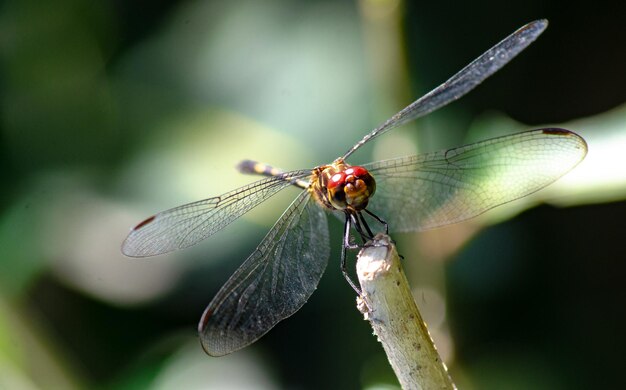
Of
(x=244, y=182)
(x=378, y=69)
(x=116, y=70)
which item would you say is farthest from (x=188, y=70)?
(x=378, y=69)

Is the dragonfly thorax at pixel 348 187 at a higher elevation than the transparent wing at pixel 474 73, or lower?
lower

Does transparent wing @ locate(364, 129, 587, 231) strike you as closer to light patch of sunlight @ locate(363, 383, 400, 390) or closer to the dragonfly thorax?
the dragonfly thorax

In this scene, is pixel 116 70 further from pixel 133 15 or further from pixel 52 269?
pixel 52 269

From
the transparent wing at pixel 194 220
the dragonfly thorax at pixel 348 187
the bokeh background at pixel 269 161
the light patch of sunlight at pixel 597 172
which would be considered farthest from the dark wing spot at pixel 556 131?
the transparent wing at pixel 194 220

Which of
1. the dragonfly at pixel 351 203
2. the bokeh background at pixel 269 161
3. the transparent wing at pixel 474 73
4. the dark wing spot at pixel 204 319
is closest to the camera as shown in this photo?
the dark wing spot at pixel 204 319

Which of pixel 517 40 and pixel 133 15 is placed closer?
pixel 517 40

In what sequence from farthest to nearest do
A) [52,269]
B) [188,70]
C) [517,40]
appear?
[188,70], [52,269], [517,40]

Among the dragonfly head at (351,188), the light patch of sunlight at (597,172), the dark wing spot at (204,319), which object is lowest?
the light patch of sunlight at (597,172)

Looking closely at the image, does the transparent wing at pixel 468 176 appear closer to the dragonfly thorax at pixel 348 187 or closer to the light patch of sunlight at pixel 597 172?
the light patch of sunlight at pixel 597 172
